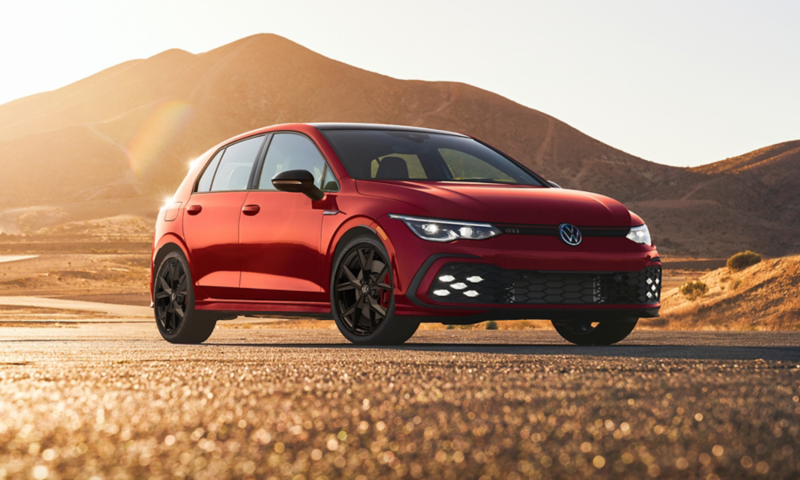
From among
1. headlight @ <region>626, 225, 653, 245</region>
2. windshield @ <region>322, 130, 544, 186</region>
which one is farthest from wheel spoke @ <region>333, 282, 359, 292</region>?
headlight @ <region>626, 225, 653, 245</region>

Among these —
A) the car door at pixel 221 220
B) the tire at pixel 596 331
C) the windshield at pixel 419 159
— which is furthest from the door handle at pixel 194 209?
the tire at pixel 596 331

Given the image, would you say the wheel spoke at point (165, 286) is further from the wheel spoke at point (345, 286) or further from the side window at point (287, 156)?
the wheel spoke at point (345, 286)

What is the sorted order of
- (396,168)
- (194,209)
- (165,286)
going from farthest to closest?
(165,286) < (194,209) < (396,168)

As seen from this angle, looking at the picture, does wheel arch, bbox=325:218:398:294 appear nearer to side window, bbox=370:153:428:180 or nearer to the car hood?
the car hood

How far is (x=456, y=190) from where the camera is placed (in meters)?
7.18

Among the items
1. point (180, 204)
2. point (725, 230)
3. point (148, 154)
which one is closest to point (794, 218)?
point (725, 230)

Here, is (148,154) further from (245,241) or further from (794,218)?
(245,241)

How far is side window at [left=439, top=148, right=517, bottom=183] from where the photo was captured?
26.5 ft

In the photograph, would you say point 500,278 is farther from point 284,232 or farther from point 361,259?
point 284,232

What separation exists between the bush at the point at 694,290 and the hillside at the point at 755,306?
415 cm

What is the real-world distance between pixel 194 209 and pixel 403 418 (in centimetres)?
604

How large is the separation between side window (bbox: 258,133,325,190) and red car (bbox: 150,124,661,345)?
12 millimetres

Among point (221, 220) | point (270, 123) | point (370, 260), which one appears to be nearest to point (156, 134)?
point (270, 123)

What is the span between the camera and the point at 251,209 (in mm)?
8172
